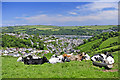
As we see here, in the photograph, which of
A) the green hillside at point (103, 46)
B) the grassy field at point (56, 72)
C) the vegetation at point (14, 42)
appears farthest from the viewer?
the green hillside at point (103, 46)

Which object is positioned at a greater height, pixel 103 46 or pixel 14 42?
pixel 14 42

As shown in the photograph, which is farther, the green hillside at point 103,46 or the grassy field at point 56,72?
the green hillside at point 103,46

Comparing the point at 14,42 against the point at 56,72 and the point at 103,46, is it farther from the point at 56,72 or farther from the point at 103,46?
the point at 103,46

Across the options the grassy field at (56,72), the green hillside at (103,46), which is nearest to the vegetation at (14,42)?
the green hillside at (103,46)

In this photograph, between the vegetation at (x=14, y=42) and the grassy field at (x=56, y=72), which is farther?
the vegetation at (x=14, y=42)

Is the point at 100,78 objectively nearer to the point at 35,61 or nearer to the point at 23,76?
the point at 23,76

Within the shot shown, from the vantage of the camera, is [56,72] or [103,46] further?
[103,46]

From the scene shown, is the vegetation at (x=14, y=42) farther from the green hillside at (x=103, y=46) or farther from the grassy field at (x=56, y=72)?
the grassy field at (x=56, y=72)

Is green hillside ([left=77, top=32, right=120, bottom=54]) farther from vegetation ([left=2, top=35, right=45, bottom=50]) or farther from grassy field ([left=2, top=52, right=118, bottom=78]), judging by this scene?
grassy field ([left=2, top=52, right=118, bottom=78])

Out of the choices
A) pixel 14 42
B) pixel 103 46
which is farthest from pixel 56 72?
pixel 103 46

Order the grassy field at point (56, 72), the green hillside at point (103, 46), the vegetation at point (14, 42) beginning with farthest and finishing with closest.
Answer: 1. the green hillside at point (103, 46)
2. the vegetation at point (14, 42)
3. the grassy field at point (56, 72)

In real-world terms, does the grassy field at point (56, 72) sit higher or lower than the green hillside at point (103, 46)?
higher

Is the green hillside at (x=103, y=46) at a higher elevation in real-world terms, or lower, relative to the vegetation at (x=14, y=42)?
lower
